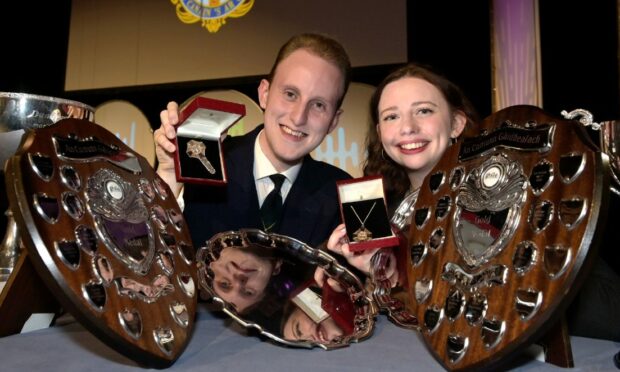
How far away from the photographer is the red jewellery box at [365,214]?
809mm

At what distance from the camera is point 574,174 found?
1.72 feet

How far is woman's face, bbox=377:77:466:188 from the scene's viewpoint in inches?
44.8

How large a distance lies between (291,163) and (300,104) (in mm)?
177

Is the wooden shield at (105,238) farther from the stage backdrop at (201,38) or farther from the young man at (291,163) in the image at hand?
the stage backdrop at (201,38)

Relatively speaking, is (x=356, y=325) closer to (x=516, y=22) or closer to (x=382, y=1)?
(x=516, y=22)

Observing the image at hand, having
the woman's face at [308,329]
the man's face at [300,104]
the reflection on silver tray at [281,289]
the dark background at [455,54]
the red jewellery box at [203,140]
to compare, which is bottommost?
the woman's face at [308,329]

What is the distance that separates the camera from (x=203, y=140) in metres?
0.92

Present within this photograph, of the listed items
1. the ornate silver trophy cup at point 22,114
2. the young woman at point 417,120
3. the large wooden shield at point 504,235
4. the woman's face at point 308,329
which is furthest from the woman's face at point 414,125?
the ornate silver trophy cup at point 22,114

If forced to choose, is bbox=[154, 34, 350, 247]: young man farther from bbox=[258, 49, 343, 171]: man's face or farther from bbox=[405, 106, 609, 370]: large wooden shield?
bbox=[405, 106, 609, 370]: large wooden shield

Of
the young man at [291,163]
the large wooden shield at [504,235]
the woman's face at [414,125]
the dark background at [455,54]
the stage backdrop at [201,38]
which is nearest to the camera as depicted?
the large wooden shield at [504,235]

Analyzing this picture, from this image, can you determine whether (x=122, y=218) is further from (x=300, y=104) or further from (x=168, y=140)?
(x=300, y=104)

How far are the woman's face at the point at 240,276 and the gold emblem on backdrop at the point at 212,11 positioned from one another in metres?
3.68

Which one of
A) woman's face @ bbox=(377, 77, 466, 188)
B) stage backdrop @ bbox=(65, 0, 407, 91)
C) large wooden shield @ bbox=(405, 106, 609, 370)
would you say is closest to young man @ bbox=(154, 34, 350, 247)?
woman's face @ bbox=(377, 77, 466, 188)

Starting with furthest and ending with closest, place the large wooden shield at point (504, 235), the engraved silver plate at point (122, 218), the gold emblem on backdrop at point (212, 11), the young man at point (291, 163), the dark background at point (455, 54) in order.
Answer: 1. the gold emblem on backdrop at point (212, 11)
2. the dark background at point (455, 54)
3. the young man at point (291, 163)
4. the engraved silver plate at point (122, 218)
5. the large wooden shield at point (504, 235)
